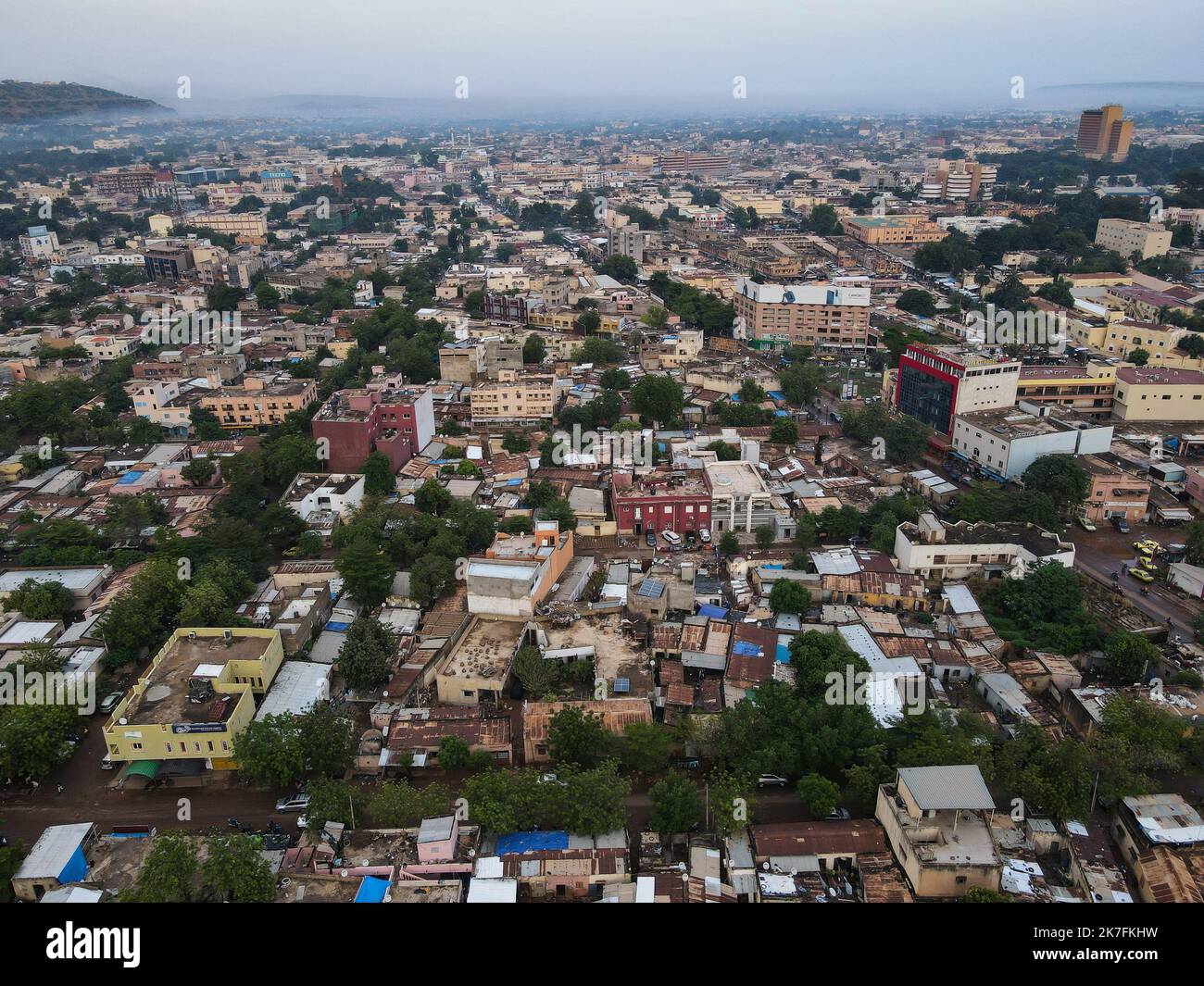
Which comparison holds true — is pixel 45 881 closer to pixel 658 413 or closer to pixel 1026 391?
pixel 658 413

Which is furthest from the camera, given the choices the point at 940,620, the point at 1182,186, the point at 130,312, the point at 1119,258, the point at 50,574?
the point at 1182,186

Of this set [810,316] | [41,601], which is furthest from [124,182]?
[41,601]

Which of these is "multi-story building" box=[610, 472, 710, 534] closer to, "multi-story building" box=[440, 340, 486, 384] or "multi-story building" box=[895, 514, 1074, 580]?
"multi-story building" box=[895, 514, 1074, 580]

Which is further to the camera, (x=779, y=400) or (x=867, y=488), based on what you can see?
(x=779, y=400)

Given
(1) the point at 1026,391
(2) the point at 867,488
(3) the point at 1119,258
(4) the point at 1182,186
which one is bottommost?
(2) the point at 867,488

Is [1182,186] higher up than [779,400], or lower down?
higher up

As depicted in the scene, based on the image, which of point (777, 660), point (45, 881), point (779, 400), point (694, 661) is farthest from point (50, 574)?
point (779, 400)

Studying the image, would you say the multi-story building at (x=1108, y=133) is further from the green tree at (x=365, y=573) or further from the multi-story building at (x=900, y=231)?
the green tree at (x=365, y=573)
